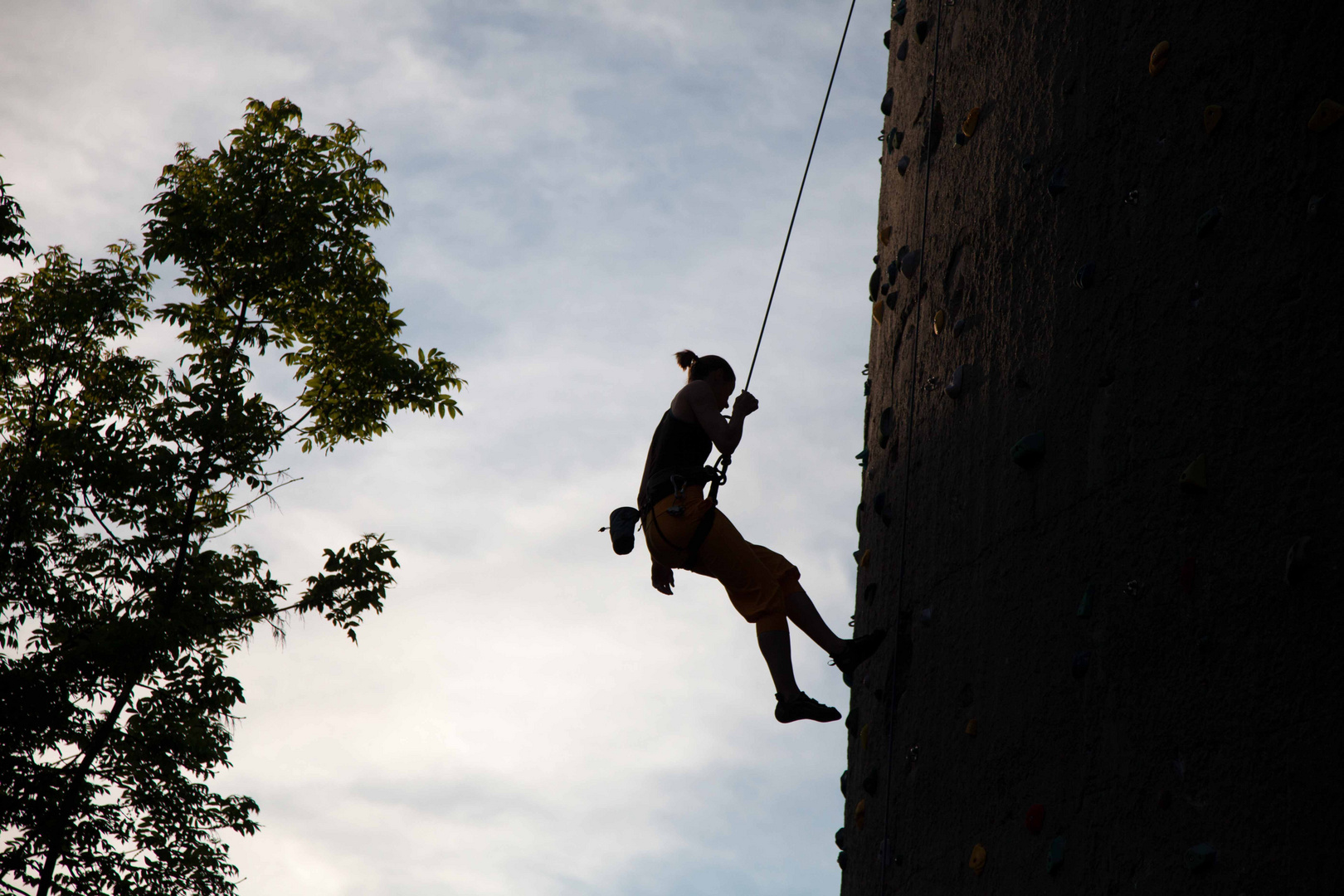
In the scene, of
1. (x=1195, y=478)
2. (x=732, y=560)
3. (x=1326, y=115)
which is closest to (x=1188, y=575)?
(x=1195, y=478)

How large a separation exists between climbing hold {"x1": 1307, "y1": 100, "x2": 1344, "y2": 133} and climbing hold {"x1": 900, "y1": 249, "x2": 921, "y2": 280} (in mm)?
1630

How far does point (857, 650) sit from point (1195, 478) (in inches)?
61.8

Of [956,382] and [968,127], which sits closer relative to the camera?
[956,382]

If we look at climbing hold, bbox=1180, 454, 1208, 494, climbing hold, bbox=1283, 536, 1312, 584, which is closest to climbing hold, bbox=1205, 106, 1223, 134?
climbing hold, bbox=1180, 454, 1208, 494

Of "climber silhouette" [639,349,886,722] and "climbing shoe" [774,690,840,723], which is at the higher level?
"climber silhouette" [639,349,886,722]

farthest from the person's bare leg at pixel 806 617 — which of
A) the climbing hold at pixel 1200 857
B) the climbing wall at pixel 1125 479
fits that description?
the climbing hold at pixel 1200 857

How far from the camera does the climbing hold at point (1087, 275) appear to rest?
118 inches

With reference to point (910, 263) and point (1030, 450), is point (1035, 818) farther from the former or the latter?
point (910, 263)

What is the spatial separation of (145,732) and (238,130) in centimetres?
415

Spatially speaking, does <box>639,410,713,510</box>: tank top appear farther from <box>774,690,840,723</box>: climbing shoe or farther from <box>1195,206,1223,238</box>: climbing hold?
<box>1195,206,1223,238</box>: climbing hold

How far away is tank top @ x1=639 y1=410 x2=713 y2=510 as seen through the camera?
15.1 ft

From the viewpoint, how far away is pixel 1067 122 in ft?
10.6

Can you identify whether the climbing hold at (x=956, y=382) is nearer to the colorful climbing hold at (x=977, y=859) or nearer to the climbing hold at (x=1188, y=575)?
the climbing hold at (x=1188, y=575)

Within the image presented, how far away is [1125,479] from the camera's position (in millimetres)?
2801
